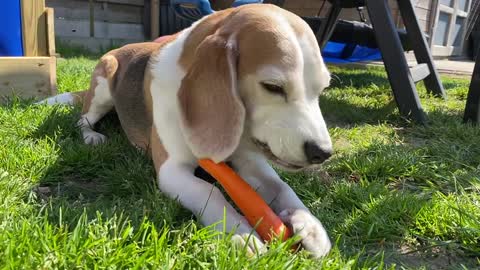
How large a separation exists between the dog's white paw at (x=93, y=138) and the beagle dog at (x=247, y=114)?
2.25 ft

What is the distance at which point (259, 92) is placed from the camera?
5.42 ft

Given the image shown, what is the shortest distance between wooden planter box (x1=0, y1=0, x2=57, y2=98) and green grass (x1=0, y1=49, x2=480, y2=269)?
0.21 metres

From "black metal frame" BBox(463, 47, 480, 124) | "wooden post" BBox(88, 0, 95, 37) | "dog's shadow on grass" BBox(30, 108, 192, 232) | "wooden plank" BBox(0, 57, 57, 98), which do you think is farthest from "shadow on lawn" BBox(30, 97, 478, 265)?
"wooden post" BBox(88, 0, 95, 37)

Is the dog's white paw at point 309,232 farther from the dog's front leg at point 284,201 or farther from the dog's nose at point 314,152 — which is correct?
the dog's nose at point 314,152

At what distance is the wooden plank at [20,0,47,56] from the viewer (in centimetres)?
338

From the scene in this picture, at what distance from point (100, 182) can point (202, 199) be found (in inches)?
25.8

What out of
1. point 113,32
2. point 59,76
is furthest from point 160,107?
point 113,32

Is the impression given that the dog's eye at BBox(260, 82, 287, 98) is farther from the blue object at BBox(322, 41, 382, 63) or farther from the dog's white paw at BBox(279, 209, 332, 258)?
the blue object at BBox(322, 41, 382, 63)

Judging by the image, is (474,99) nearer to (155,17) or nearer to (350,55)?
(350,55)

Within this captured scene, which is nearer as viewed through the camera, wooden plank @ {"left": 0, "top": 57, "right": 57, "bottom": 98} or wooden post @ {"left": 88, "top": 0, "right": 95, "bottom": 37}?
wooden plank @ {"left": 0, "top": 57, "right": 57, "bottom": 98}

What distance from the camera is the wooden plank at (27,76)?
10.5 feet

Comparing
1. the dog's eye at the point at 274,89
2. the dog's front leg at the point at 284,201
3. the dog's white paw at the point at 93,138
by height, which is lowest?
the dog's white paw at the point at 93,138

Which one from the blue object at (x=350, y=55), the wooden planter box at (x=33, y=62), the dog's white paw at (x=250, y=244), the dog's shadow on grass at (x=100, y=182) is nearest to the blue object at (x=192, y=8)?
the blue object at (x=350, y=55)

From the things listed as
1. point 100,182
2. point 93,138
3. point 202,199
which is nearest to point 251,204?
point 202,199
